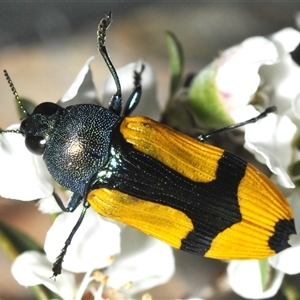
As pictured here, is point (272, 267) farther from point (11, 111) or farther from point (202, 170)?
point (11, 111)

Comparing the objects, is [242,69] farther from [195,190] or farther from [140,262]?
[140,262]

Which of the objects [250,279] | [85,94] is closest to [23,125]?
[85,94]

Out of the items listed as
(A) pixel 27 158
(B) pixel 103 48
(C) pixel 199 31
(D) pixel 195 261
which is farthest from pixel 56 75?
(A) pixel 27 158

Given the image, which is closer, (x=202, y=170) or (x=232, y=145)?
(x=202, y=170)

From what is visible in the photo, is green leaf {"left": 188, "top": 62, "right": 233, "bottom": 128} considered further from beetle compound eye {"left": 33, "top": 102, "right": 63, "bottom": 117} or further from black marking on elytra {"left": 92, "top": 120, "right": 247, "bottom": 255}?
beetle compound eye {"left": 33, "top": 102, "right": 63, "bottom": 117}

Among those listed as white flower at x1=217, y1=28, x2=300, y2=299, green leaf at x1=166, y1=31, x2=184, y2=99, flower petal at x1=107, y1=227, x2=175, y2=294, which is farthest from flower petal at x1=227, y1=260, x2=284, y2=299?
green leaf at x1=166, y1=31, x2=184, y2=99

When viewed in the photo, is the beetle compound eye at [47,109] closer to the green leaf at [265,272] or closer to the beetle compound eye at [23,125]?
the beetle compound eye at [23,125]
